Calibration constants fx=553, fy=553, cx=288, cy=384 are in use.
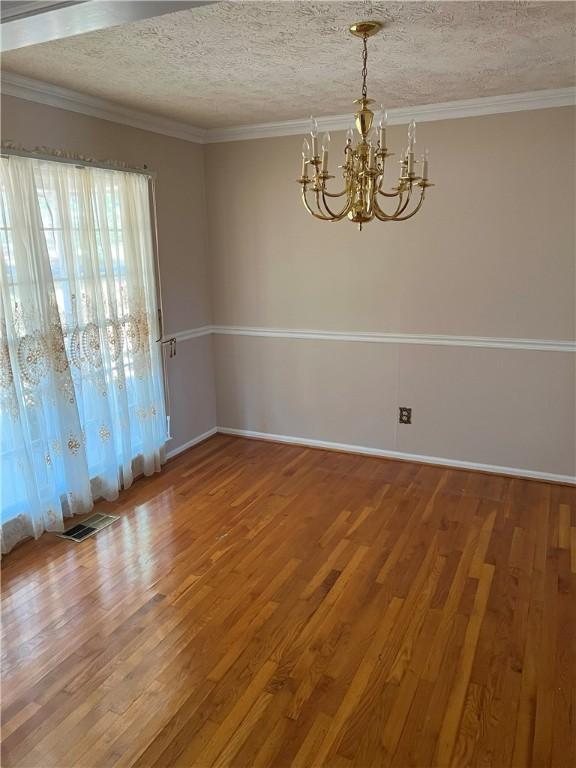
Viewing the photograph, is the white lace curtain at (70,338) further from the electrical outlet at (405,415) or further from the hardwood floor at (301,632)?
the electrical outlet at (405,415)

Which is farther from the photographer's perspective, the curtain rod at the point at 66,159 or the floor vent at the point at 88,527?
the floor vent at the point at 88,527

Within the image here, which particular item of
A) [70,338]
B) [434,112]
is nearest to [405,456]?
[434,112]

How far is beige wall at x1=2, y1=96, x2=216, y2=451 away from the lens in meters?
3.40

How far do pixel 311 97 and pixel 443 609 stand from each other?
2.97 m

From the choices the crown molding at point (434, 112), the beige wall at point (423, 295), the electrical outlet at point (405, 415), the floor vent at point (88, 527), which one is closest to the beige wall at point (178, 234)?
the beige wall at point (423, 295)

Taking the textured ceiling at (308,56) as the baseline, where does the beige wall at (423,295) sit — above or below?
below

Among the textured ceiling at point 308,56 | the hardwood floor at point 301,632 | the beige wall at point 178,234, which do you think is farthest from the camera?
the beige wall at point 178,234

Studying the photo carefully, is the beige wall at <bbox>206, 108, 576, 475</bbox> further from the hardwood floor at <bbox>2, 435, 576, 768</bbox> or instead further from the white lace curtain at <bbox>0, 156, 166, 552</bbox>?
the white lace curtain at <bbox>0, 156, 166, 552</bbox>

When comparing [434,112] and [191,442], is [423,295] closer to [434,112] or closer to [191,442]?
[434,112]

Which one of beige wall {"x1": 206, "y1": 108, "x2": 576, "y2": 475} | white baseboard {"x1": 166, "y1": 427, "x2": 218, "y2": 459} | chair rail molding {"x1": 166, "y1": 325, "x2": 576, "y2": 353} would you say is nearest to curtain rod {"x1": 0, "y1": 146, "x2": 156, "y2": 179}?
beige wall {"x1": 206, "y1": 108, "x2": 576, "y2": 475}

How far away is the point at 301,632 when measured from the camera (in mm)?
2436

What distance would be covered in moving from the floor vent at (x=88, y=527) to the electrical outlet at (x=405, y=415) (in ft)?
7.13

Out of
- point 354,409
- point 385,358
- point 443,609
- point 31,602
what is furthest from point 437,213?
point 31,602

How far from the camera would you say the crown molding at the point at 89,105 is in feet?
9.43
